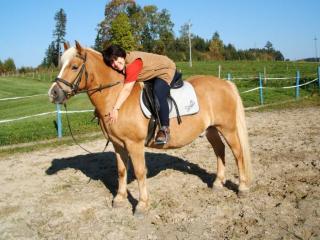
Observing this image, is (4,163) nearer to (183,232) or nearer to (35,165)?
(35,165)

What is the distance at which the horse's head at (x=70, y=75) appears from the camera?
3.97m

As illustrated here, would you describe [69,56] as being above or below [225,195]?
above

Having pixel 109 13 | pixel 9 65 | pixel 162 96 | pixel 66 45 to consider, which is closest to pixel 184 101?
pixel 162 96

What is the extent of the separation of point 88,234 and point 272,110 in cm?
1043

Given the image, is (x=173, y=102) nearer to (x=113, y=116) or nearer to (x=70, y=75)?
(x=113, y=116)

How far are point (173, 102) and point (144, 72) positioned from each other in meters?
0.57

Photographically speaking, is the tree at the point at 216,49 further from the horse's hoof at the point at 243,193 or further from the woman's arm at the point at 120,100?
the woman's arm at the point at 120,100

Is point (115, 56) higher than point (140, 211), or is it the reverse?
point (115, 56)

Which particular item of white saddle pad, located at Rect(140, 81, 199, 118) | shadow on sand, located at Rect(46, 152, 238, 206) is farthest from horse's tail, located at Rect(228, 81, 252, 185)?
white saddle pad, located at Rect(140, 81, 199, 118)

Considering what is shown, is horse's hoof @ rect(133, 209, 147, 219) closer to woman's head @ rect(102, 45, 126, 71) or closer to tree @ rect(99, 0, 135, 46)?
woman's head @ rect(102, 45, 126, 71)

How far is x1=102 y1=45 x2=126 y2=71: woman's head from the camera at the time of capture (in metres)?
4.18

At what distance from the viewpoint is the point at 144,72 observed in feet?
14.3

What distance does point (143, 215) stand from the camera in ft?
14.6

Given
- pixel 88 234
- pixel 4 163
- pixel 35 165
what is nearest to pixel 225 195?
pixel 88 234
